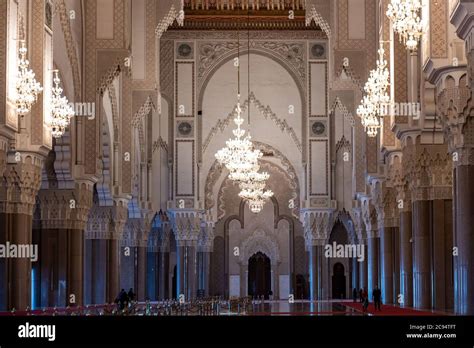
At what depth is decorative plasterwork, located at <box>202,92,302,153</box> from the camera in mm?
38531

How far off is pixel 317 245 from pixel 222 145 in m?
4.83

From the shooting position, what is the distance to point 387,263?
27.2 meters

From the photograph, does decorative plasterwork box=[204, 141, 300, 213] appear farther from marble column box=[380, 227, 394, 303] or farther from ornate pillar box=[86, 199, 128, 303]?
marble column box=[380, 227, 394, 303]

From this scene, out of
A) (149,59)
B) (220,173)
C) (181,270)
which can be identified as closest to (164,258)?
(181,270)

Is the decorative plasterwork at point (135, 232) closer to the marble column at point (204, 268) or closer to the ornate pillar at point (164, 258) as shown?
the ornate pillar at point (164, 258)

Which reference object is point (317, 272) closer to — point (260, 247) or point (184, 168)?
point (260, 247)

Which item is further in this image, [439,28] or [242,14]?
[242,14]

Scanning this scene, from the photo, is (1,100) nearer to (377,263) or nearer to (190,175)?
(377,263)

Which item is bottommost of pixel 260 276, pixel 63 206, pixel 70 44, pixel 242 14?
pixel 260 276

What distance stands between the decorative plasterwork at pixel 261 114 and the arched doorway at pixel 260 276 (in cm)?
657

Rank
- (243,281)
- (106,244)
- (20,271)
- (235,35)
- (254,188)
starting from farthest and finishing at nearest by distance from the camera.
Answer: (243,281) < (235,35) < (254,188) < (106,244) < (20,271)

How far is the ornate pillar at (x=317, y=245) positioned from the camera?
3838cm

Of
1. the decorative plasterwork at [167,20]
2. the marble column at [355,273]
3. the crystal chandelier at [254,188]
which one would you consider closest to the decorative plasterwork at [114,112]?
the decorative plasterwork at [167,20]
